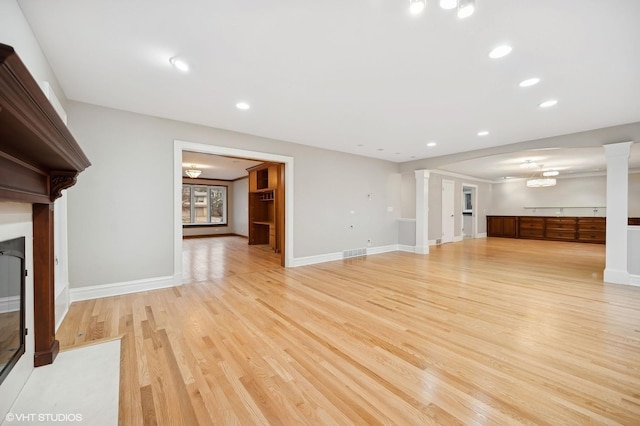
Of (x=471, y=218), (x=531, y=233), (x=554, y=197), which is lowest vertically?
(x=531, y=233)

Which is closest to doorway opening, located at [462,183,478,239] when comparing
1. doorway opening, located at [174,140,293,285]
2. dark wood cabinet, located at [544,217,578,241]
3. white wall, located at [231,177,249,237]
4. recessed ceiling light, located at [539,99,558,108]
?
dark wood cabinet, located at [544,217,578,241]

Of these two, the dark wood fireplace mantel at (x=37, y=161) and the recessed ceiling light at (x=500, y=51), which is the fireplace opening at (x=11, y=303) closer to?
the dark wood fireplace mantel at (x=37, y=161)

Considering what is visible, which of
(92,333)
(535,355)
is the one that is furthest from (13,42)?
(535,355)

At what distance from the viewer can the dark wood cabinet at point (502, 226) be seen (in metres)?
10.8

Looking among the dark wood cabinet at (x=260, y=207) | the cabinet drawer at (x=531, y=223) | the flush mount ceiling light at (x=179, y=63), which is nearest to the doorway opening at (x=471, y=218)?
the cabinet drawer at (x=531, y=223)

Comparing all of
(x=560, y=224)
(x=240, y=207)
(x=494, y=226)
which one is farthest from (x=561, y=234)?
(x=240, y=207)

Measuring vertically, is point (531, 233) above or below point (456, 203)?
below

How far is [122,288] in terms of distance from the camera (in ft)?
12.2

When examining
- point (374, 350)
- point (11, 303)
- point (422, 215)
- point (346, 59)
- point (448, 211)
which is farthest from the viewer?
point (448, 211)

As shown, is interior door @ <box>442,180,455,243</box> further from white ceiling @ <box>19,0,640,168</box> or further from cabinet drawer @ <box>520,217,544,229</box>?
white ceiling @ <box>19,0,640,168</box>

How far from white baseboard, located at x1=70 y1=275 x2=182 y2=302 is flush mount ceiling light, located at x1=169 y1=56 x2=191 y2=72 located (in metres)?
3.00

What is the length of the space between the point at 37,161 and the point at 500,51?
3.69 metres

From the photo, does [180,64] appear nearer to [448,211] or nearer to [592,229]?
[448,211]

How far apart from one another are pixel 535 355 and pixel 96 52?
4690mm
